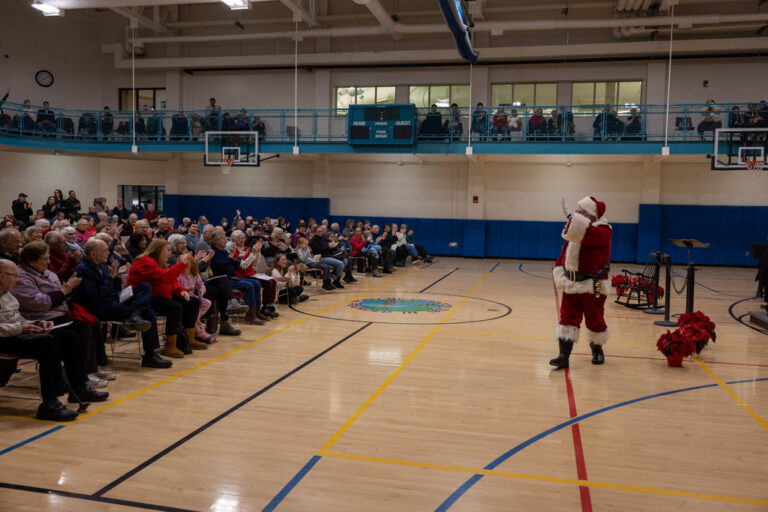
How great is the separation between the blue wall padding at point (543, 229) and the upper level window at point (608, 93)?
3.74 m

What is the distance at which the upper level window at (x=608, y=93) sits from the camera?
70.1 feet

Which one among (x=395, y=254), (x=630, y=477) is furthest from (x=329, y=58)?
(x=630, y=477)

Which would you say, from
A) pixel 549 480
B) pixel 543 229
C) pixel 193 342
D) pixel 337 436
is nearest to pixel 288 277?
pixel 193 342

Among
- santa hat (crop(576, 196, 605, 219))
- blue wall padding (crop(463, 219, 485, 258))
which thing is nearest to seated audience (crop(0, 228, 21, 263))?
santa hat (crop(576, 196, 605, 219))

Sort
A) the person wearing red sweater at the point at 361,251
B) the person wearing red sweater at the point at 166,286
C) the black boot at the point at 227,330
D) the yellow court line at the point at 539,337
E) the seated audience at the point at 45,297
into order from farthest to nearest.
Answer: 1. the person wearing red sweater at the point at 361,251
2. the black boot at the point at 227,330
3. the yellow court line at the point at 539,337
4. the person wearing red sweater at the point at 166,286
5. the seated audience at the point at 45,297

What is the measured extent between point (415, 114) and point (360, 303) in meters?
9.49

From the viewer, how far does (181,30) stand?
80.6 ft

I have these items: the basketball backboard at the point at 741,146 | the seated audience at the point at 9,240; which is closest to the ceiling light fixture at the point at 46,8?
the seated audience at the point at 9,240

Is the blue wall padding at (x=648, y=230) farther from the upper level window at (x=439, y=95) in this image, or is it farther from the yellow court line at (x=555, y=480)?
the yellow court line at (x=555, y=480)

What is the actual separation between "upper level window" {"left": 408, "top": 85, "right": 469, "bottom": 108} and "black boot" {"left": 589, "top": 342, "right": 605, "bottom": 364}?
1651cm

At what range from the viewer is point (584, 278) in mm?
7246

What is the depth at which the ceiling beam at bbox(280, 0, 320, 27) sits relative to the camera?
19.5 m

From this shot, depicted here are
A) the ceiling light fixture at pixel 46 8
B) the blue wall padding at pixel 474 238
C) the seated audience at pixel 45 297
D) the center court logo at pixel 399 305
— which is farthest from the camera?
the blue wall padding at pixel 474 238

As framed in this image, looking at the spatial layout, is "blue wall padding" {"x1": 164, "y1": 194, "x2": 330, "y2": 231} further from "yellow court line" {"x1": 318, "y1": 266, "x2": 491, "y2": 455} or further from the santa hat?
the santa hat
